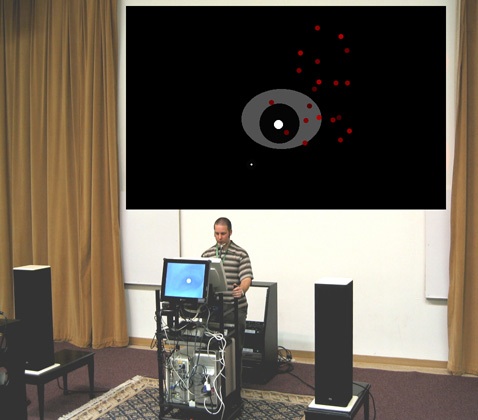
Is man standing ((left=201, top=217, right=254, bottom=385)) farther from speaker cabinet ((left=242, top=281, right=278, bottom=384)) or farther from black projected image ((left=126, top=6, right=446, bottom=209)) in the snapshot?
black projected image ((left=126, top=6, right=446, bottom=209))

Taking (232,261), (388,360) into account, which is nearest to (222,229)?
(232,261)

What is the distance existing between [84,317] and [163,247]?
1074 millimetres

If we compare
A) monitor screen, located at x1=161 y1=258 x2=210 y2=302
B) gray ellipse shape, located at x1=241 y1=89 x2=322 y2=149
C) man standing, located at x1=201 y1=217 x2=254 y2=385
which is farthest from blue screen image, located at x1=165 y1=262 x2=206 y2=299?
gray ellipse shape, located at x1=241 y1=89 x2=322 y2=149

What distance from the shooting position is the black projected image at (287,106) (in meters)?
5.09

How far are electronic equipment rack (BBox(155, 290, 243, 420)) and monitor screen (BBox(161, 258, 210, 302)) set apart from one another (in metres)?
0.08

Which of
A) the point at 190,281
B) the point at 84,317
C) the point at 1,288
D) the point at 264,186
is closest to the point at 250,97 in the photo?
the point at 264,186

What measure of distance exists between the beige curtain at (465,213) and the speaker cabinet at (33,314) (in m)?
3.21

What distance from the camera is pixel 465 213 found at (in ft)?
15.9

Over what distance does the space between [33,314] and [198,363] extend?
1245mm

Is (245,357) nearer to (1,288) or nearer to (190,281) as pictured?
(190,281)

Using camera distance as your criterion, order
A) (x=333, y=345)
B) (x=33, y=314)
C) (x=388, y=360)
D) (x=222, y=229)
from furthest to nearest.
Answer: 1. (x=388, y=360)
2. (x=222, y=229)
3. (x=33, y=314)
4. (x=333, y=345)

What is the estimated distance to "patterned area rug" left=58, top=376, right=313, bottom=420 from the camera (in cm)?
417

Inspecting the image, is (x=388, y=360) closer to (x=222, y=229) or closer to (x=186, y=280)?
(x=222, y=229)

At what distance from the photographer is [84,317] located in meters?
5.96
